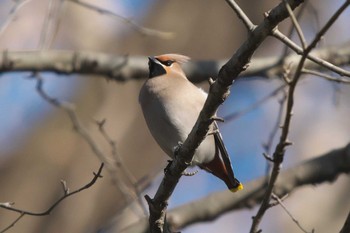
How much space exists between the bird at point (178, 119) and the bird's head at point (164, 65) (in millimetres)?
107

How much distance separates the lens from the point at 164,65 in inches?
191

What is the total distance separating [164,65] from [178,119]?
510 mm

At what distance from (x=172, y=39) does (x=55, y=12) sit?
2.60m

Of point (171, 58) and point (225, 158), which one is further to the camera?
point (171, 58)

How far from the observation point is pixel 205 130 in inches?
132

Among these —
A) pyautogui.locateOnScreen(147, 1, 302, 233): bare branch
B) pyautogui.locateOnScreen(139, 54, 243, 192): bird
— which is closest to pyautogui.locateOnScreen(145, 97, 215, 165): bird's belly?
pyautogui.locateOnScreen(139, 54, 243, 192): bird

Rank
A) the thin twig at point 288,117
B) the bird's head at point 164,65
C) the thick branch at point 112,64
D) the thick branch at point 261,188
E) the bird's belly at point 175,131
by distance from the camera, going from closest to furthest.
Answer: the thin twig at point 288,117 < the bird's belly at point 175,131 < the bird's head at point 164,65 < the thick branch at point 261,188 < the thick branch at point 112,64

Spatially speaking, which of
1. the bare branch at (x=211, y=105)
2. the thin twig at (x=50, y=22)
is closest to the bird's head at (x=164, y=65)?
the thin twig at (x=50, y=22)

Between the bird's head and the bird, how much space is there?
107mm

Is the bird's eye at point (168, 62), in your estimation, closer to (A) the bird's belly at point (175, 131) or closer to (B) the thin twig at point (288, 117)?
(A) the bird's belly at point (175, 131)

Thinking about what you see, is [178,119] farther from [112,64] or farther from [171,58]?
[112,64]

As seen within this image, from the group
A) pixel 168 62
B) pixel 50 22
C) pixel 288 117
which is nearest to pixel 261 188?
pixel 168 62

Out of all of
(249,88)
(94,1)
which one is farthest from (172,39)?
(249,88)

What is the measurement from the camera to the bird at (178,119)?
4.44m
